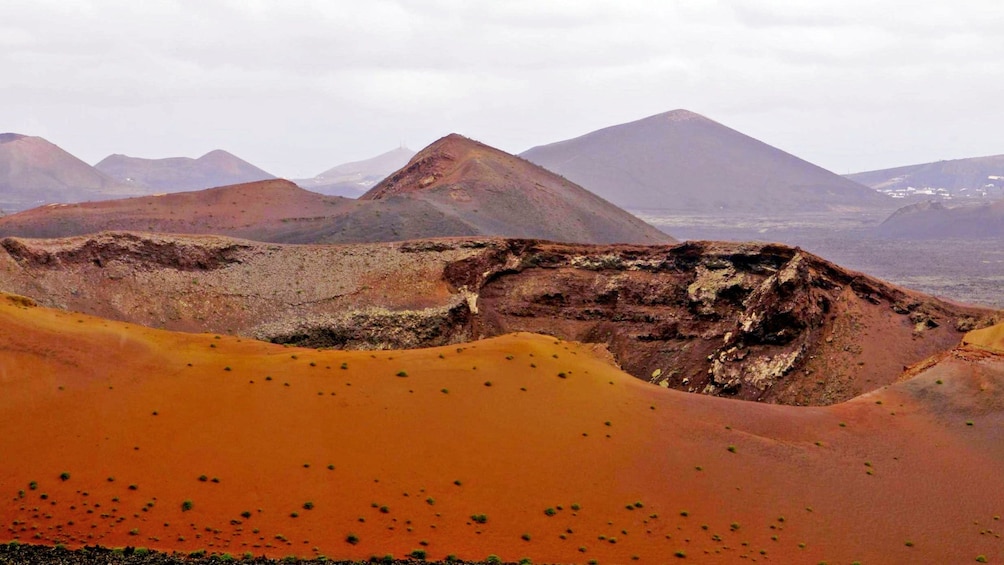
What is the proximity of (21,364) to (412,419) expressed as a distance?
8334mm

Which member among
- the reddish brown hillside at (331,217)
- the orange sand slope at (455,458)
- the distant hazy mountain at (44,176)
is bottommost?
the orange sand slope at (455,458)

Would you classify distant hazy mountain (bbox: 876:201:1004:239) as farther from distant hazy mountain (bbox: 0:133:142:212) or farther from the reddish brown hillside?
distant hazy mountain (bbox: 0:133:142:212)

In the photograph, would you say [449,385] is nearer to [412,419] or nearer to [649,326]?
[412,419]

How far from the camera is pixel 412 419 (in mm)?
21172

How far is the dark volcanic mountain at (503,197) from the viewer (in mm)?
69750

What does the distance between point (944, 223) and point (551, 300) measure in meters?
124

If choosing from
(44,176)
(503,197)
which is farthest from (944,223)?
(44,176)

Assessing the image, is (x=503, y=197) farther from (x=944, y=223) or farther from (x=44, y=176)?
(x=44, y=176)

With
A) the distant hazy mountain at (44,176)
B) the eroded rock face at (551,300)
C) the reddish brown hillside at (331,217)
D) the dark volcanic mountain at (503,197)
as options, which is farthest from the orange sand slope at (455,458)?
the distant hazy mountain at (44,176)

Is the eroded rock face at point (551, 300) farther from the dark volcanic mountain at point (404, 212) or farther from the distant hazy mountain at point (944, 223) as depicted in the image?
the distant hazy mountain at point (944, 223)

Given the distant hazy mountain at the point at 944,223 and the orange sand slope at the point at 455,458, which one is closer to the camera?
the orange sand slope at the point at 455,458

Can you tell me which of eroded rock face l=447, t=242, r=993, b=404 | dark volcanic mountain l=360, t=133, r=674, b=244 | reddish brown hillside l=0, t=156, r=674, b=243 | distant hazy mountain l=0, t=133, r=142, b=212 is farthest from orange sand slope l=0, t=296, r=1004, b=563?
distant hazy mountain l=0, t=133, r=142, b=212

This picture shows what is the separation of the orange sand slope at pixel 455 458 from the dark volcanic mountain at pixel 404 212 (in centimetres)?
3632

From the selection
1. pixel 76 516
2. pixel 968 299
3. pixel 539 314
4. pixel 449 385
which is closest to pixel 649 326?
pixel 539 314
